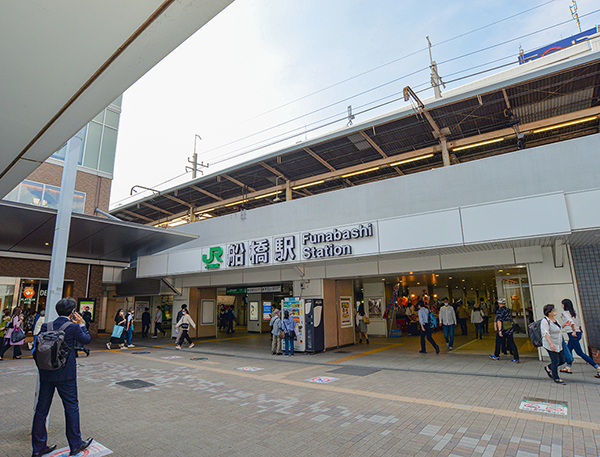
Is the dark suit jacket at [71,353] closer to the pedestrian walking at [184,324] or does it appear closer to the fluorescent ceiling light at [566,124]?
the pedestrian walking at [184,324]

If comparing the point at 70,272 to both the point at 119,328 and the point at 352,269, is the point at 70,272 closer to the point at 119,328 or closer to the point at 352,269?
the point at 119,328

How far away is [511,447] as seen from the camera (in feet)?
14.6

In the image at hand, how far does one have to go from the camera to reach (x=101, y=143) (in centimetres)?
1964

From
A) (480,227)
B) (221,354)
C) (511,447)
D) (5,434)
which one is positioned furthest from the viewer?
(221,354)

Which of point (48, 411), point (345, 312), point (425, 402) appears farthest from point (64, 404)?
point (345, 312)

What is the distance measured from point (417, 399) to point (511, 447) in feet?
7.67

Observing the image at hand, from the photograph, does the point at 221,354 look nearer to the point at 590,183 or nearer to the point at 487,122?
the point at 590,183

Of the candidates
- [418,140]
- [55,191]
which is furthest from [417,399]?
[55,191]

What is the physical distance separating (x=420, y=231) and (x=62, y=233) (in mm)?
8125

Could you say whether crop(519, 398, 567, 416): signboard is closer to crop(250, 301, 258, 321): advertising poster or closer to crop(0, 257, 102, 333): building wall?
crop(250, 301, 258, 321): advertising poster

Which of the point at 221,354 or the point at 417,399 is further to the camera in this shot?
the point at 221,354

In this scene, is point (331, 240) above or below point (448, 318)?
above

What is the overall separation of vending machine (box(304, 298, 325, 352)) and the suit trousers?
30.2ft

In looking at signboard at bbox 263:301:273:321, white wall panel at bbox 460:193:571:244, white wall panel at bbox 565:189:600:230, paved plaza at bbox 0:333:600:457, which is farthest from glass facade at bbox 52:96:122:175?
white wall panel at bbox 565:189:600:230
